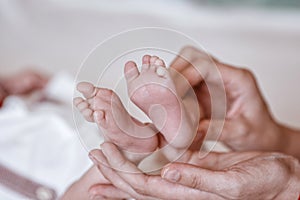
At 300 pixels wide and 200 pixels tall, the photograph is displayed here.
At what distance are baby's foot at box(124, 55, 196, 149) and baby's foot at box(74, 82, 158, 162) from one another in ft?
0.06

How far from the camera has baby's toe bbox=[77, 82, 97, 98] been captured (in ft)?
1.80

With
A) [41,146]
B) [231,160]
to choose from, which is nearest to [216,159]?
[231,160]

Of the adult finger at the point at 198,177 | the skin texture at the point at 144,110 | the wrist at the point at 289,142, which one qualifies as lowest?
the wrist at the point at 289,142

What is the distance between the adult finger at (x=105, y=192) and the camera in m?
0.62

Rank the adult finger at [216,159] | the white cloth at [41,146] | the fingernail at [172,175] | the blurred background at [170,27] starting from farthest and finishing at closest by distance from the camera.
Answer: the blurred background at [170,27] → the white cloth at [41,146] → the adult finger at [216,159] → the fingernail at [172,175]

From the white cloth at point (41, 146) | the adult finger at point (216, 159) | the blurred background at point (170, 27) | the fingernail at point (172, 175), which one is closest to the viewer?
the fingernail at point (172, 175)

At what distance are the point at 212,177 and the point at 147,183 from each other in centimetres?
8

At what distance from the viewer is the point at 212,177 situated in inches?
20.7

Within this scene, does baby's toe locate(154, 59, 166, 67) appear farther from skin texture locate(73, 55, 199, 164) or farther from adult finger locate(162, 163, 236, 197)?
adult finger locate(162, 163, 236, 197)

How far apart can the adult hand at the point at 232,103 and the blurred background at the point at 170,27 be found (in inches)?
13.8

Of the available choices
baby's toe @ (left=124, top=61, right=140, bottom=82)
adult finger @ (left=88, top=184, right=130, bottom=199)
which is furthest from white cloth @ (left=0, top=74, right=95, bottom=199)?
baby's toe @ (left=124, top=61, right=140, bottom=82)

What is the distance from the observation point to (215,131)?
648mm

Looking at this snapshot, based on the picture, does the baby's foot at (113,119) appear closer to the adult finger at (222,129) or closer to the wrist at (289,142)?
the adult finger at (222,129)

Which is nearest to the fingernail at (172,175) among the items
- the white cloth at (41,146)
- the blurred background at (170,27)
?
the white cloth at (41,146)
